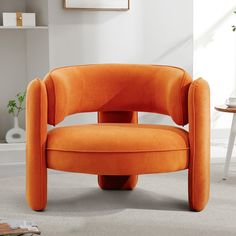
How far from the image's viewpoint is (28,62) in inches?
186

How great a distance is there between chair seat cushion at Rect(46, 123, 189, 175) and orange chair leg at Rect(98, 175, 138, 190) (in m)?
0.60

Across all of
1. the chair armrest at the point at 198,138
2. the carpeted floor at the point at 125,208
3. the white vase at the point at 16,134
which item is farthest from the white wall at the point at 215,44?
the chair armrest at the point at 198,138

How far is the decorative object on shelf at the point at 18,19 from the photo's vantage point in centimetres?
439

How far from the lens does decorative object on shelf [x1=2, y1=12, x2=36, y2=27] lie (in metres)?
4.39

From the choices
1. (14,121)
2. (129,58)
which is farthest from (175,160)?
(14,121)

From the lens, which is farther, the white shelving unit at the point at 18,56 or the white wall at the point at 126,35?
the white shelving unit at the point at 18,56

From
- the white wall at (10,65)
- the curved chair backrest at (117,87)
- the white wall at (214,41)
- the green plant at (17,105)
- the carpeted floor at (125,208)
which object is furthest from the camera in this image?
the white wall at (214,41)

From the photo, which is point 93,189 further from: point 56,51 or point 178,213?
point 56,51

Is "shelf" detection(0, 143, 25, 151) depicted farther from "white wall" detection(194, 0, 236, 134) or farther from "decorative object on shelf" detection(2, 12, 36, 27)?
"white wall" detection(194, 0, 236, 134)

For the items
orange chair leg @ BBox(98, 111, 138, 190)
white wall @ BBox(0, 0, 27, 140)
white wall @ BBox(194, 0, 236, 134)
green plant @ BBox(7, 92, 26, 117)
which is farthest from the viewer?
white wall @ BBox(194, 0, 236, 134)

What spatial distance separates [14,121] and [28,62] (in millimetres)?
507

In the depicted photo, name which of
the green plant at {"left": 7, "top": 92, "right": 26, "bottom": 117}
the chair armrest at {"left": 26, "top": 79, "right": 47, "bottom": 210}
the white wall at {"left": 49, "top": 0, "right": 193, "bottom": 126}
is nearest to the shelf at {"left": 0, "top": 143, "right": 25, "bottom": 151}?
the green plant at {"left": 7, "top": 92, "right": 26, "bottom": 117}

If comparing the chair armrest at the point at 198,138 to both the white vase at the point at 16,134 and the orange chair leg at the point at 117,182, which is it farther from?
the white vase at the point at 16,134

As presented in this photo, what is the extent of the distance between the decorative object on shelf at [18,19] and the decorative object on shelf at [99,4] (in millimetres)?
307
